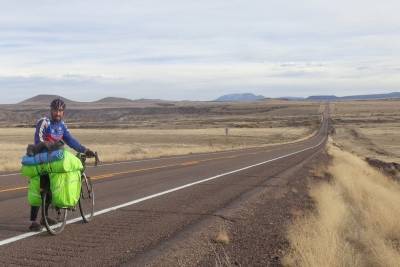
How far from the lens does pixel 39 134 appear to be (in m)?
7.90

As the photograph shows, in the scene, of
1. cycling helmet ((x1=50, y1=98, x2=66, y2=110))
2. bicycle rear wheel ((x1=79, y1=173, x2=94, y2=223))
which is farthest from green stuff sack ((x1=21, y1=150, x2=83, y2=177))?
bicycle rear wheel ((x1=79, y1=173, x2=94, y2=223))

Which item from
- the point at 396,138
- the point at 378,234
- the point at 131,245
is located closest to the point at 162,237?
the point at 131,245

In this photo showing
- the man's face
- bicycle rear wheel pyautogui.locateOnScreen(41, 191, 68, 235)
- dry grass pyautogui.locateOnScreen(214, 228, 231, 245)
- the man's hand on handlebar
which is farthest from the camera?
the man's hand on handlebar

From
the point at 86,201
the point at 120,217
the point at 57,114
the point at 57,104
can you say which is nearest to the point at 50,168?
the point at 57,114

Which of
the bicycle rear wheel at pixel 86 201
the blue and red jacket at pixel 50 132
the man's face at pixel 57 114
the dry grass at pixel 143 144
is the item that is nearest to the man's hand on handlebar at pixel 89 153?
the blue and red jacket at pixel 50 132

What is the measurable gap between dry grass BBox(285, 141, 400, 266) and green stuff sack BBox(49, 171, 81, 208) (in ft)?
10.3

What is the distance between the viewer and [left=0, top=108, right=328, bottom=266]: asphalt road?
22.6 ft

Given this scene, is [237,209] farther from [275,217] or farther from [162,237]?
[162,237]

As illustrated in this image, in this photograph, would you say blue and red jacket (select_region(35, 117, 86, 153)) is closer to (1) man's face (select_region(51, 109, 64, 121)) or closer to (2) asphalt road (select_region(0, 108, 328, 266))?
(1) man's face (select_region(51, 109, 64, 121))

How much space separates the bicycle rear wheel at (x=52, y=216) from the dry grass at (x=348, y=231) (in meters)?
3.30

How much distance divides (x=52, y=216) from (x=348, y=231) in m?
5.10

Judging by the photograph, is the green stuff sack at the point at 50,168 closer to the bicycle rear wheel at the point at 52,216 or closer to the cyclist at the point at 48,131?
the cyclist at the point at 48,131

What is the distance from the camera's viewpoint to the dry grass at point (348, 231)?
6.92 metres

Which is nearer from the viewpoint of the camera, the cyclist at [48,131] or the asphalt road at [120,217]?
the asphalt road at [120,217]
